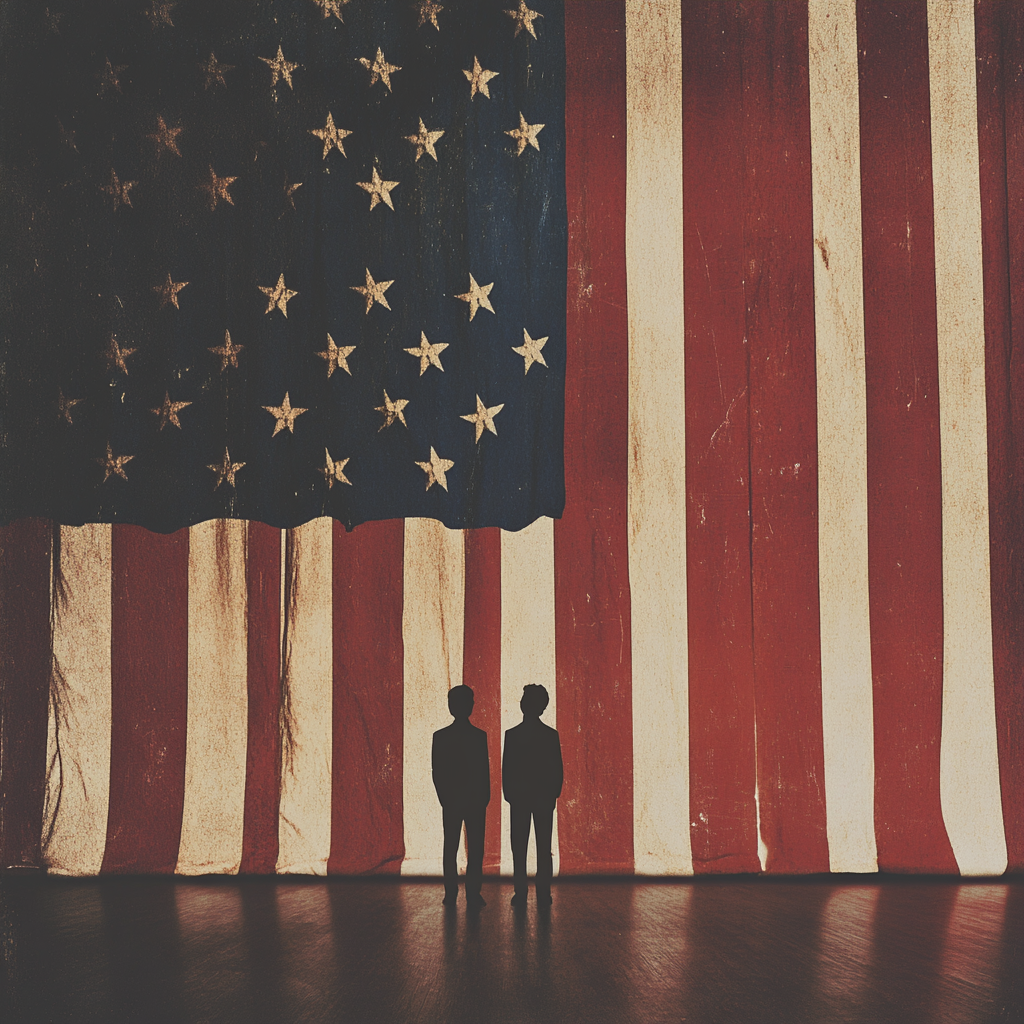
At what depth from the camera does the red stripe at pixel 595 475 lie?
3.16 meters

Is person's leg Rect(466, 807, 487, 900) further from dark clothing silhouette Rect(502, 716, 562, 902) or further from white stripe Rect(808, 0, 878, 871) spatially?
white stripe Rect(808, 0, 878, 871)

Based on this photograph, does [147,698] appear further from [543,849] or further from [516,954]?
[516,954]

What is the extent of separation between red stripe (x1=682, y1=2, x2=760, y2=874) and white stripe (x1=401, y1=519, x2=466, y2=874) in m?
0.85

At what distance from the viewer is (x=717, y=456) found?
329 cm

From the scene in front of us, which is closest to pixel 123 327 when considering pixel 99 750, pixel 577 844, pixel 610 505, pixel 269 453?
pixel 269 453

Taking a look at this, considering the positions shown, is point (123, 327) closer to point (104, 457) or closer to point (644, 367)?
point (104, 457)

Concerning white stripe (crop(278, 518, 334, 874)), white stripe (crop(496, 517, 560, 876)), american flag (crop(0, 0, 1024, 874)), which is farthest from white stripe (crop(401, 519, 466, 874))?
white stripe (crop(278, 518, 334, 874))

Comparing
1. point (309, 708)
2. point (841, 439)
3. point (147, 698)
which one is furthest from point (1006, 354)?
point (147, 698)

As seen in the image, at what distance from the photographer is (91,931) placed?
7.43 ft

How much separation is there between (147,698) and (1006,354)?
3.36 metres

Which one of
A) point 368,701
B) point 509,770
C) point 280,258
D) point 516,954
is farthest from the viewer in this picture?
point 280,258

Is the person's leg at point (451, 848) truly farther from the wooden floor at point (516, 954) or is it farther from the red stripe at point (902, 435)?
the red stripe at point (902, 435)

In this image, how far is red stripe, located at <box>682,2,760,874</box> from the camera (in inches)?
124

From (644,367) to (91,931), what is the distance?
96.8 inches
